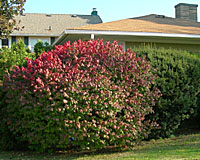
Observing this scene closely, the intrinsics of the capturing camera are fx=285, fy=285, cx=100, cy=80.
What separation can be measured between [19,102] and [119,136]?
239 cm

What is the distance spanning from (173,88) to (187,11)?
44.7 feet

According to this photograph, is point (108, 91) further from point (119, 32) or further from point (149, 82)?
point (119, 32)

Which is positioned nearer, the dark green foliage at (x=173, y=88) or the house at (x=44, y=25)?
the dark green foliage at (x=173, y=88)

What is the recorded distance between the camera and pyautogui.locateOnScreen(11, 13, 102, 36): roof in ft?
81.1

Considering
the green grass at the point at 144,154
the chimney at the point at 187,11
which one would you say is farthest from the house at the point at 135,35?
the chimney at the point at 187,11

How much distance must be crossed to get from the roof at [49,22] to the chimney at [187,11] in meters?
9.82

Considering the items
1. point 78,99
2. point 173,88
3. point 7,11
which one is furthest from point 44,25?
point 78,99

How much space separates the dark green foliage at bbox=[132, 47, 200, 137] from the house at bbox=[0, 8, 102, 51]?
56.9ft

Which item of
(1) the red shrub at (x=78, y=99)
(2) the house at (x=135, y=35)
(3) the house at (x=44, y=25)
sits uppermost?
(3) the house at (x=44, y=25)

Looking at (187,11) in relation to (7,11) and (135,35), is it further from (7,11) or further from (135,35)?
(7,11)

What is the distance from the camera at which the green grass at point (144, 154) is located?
6.21 metres

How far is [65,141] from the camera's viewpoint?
20.3 ft

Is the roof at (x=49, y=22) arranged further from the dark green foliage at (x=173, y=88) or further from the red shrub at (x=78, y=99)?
the red shrub at (x=78, y=99)

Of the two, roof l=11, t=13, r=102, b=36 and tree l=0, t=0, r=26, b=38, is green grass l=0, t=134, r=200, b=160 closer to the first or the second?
tree l=0, t=0, r=26, b=38
